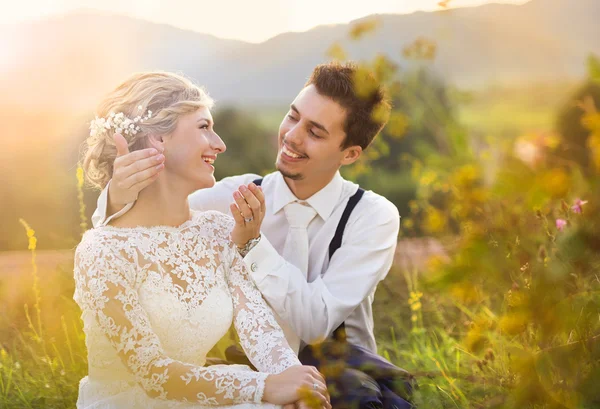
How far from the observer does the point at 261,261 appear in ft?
9.41

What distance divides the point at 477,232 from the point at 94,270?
171cm

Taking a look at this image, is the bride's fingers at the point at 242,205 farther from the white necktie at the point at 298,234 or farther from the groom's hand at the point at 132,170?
the white necktie at the point at 298,234

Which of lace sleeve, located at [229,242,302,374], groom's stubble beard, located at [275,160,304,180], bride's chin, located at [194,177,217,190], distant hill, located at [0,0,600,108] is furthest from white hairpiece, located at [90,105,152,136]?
distant hill, located at [0,0,600,108]

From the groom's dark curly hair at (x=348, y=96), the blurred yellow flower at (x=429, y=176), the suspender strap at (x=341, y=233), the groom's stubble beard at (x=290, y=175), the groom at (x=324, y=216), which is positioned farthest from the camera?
the groom's dark curly hair at (x=348, y=96)

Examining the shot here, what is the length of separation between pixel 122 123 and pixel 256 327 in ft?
3.23

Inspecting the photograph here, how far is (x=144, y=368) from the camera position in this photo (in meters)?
2.40

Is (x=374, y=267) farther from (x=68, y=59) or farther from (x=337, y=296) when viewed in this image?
(x=68, y=59)

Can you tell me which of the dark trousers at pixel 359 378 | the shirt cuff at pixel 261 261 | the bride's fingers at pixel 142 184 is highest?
the bride's fingers at pixel 142 184

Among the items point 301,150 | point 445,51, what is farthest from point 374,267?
point 445,51

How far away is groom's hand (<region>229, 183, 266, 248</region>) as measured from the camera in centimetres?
262

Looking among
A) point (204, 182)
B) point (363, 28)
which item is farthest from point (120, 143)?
point (363, 28)

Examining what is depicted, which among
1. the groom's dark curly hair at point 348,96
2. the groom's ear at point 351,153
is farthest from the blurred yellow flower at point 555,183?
the groom's ear at point 351,153

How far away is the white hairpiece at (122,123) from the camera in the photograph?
107 inches

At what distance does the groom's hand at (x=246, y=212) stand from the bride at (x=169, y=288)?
122 mm
